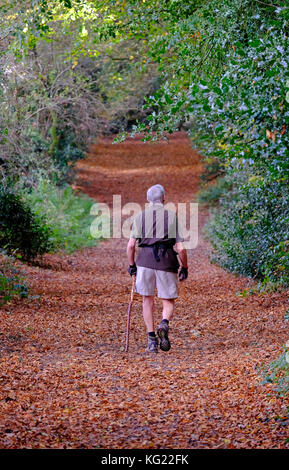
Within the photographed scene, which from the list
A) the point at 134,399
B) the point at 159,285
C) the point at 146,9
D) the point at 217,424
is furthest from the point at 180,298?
the point at 217,424

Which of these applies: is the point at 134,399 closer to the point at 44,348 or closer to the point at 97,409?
the point at 97,409

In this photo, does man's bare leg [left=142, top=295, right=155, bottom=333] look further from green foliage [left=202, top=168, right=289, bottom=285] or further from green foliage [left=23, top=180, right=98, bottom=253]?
green foliage [left=23, top=180, right=98, bottom=253]

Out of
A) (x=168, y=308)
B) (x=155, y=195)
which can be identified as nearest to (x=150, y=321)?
(x=168, y=308)

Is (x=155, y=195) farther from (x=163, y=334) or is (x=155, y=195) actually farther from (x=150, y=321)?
(x=163, y=334)

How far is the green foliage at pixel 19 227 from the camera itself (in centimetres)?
1302

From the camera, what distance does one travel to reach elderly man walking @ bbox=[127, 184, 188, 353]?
7496 mm

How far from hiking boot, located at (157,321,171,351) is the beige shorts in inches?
12.8

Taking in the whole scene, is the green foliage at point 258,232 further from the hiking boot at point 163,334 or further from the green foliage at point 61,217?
the green foliage at point 61,217

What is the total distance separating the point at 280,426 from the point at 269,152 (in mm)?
2155

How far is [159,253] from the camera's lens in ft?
24.8

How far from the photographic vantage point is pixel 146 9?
10.2 m

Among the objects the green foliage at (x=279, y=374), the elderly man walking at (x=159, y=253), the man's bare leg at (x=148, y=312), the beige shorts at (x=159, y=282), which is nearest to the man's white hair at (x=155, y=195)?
the elderly man walking at (x=159, y=253)

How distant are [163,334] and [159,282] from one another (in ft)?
1.93

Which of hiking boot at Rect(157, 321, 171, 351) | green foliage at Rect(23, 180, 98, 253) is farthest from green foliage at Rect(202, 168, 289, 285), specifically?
green foliage at Rect(23, 180, 98, 253)
